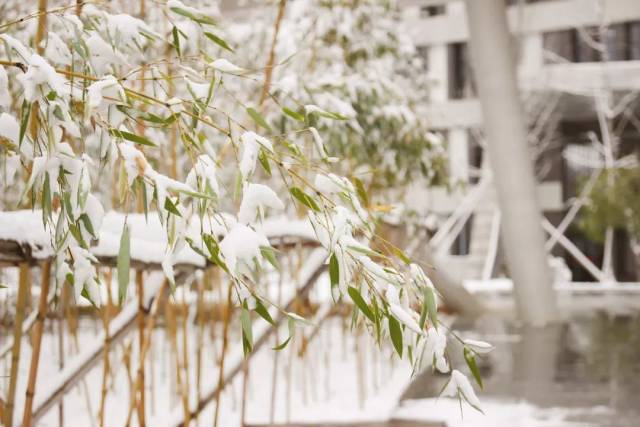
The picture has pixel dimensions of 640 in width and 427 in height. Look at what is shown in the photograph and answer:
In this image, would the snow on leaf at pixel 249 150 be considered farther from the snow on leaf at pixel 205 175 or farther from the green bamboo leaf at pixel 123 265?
the green bamboo leaf at pixel 123 265

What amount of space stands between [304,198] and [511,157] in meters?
5.40

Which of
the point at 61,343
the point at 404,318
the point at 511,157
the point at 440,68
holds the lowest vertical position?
the point at 61,343

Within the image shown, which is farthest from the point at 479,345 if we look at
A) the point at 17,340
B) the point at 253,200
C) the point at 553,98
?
the point at 553,98

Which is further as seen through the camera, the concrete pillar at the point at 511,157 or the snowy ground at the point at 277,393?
the concrete pillar at the point at 511,157

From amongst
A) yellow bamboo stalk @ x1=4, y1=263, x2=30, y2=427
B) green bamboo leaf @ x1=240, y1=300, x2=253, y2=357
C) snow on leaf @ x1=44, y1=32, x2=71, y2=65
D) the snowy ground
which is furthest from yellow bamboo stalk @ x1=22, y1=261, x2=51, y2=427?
the snowy ground

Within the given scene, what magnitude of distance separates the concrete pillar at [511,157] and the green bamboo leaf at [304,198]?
5.34 meters

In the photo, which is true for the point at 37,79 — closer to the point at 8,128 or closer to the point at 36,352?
the point at 8,128

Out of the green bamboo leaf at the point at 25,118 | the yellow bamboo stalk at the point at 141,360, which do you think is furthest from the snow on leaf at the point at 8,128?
the yellow bamboo stalk at the point at 141,360

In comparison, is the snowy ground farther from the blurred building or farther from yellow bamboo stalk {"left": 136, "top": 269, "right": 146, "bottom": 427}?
the blurred building

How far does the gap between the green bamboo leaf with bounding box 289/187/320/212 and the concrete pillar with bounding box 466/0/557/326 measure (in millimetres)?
5343

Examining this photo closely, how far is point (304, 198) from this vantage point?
917mm

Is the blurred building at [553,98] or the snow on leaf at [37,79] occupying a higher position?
the blurred building at [553,98]

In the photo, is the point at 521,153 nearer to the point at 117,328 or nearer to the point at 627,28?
the point at 117,328

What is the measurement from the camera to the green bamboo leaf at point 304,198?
2.98 ft
